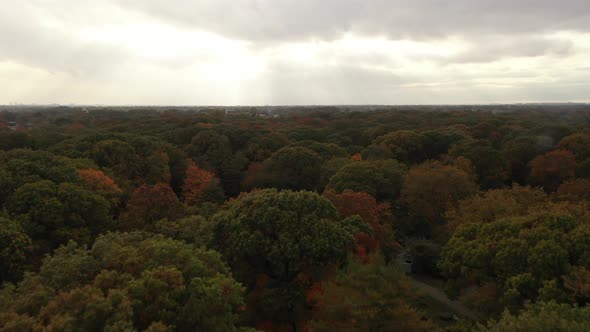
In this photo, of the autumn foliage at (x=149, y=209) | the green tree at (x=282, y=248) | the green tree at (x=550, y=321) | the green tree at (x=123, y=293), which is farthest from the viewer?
the autumn foliage at (x=149, y=209)

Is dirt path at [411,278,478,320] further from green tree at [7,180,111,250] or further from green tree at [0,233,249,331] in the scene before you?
green tree at [7,180,111,250]

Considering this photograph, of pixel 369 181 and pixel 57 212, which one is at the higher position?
pixel 57 212

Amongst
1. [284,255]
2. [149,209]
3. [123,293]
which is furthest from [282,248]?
[149,209]

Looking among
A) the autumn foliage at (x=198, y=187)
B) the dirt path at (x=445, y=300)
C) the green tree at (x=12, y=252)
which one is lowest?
the dirt path at (x=445, y=300)

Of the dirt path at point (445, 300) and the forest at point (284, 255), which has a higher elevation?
the forest at point (284, 255)

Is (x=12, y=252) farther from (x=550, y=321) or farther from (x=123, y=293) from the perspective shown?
(x=550, y=321)

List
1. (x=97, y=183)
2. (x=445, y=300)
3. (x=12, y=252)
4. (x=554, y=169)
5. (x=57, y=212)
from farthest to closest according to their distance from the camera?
(x=554, y=169)
(x=97, y=183)
(x=445, y=300)
(x=57, y=212)
(x=12, y=252)

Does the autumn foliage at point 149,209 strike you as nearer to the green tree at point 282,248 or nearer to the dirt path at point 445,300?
the green tree at point 282,248

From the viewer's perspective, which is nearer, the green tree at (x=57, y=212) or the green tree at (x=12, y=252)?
the green tree at (x=12, y=252)

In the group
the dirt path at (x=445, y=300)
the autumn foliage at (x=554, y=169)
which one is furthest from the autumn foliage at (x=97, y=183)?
the autumn foliage at (x=554, y=169)
